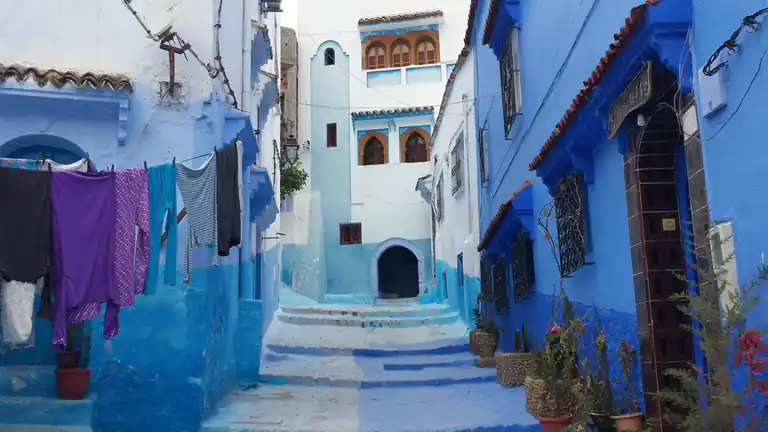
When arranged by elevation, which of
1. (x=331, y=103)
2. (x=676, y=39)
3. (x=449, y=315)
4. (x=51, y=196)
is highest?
(x=331, y=103)

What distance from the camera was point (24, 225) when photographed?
6.36 meters

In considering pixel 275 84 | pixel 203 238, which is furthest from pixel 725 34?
pixel 275 84

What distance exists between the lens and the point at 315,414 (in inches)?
350

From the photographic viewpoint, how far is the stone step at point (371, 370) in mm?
10914

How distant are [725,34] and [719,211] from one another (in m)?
1.01

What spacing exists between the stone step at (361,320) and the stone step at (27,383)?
8.00m

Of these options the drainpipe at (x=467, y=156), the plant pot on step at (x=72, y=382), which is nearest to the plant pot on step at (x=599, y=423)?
the plant pot on step at (x=72, y=382)

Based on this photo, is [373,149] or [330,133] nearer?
[373,149]

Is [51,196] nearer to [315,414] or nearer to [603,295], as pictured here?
[315,414]

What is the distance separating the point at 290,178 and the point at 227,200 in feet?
55.5

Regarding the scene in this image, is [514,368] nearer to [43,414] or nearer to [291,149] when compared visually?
[43,414]

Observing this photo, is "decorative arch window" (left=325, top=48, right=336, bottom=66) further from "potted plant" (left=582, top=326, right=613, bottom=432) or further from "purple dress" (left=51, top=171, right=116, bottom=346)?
"potted plant" (left=582, top=326, right=613, bottom=432)

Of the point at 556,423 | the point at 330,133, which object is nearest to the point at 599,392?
the point at 556,423

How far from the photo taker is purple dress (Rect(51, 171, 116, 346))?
21.2 ft
